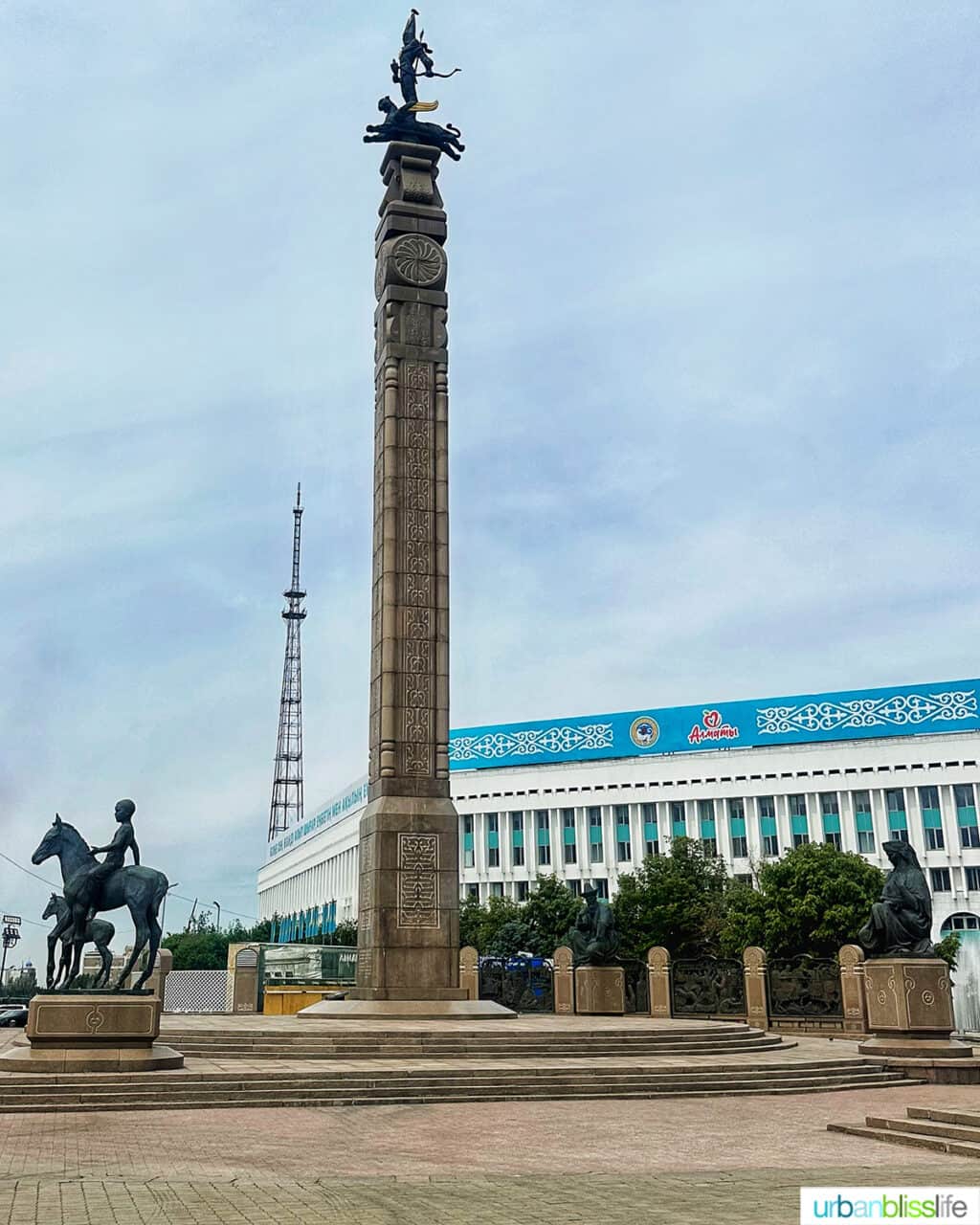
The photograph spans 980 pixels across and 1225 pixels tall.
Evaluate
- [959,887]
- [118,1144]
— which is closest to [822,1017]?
[118,1144]

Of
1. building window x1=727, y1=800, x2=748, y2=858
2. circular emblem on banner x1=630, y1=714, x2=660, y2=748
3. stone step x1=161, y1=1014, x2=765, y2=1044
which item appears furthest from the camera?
circular emblem on banner x1=630, y1=714, x2=660, y2=748

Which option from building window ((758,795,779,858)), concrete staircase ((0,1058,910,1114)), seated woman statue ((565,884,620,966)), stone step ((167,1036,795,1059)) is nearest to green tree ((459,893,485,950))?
building window ((758,795,779,858))

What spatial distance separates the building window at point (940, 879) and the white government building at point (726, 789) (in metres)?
0.08

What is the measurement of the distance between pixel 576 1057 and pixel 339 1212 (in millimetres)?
9806

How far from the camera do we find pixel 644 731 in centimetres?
7244

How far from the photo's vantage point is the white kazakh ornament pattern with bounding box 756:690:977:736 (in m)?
64.6

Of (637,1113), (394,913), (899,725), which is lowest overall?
(637,1113)

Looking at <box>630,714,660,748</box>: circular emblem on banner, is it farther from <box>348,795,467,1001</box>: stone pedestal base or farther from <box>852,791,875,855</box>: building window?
<box>348,795,467,1001</box>: stone pedestal base

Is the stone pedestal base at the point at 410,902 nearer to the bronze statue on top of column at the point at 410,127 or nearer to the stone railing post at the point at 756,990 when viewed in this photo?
the stone railing post at the point at 756,990

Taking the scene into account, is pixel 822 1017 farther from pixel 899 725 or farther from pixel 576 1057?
pixel 899 725

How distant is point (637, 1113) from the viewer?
13.4 m

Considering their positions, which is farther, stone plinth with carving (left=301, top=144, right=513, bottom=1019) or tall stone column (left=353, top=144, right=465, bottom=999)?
tall stone column (left=353, top=144, right=465, bottom=999)

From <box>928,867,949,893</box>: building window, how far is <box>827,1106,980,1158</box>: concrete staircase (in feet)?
184

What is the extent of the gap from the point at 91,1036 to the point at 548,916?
40380mm
